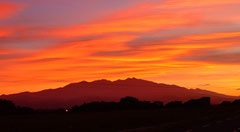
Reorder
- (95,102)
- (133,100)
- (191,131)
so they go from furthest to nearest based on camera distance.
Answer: (133,100), (95,102), (191,131)

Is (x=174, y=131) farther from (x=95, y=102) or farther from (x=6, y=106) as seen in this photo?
(x=95, y=102)

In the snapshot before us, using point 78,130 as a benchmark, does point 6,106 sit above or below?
above

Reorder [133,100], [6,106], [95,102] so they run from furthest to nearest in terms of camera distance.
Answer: [133,100] < [95,102] < [6,106]

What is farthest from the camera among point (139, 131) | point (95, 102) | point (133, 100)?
point (133, 100)

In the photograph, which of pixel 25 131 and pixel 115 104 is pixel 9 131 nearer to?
pixel 25 131

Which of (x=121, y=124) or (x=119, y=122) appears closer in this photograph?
(x=121, y=124)

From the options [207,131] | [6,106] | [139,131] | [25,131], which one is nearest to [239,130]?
[207,131]

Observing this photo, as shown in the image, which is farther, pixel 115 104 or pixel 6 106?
pixel 115 104

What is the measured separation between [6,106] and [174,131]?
76.8m

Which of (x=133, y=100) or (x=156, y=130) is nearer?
(x=156, y=130)

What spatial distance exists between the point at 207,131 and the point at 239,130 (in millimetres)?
1876

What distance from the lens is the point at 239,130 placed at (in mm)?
28406

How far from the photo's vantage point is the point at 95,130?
106 ft

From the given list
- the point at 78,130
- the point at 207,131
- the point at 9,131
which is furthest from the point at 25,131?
the point at 207,131
